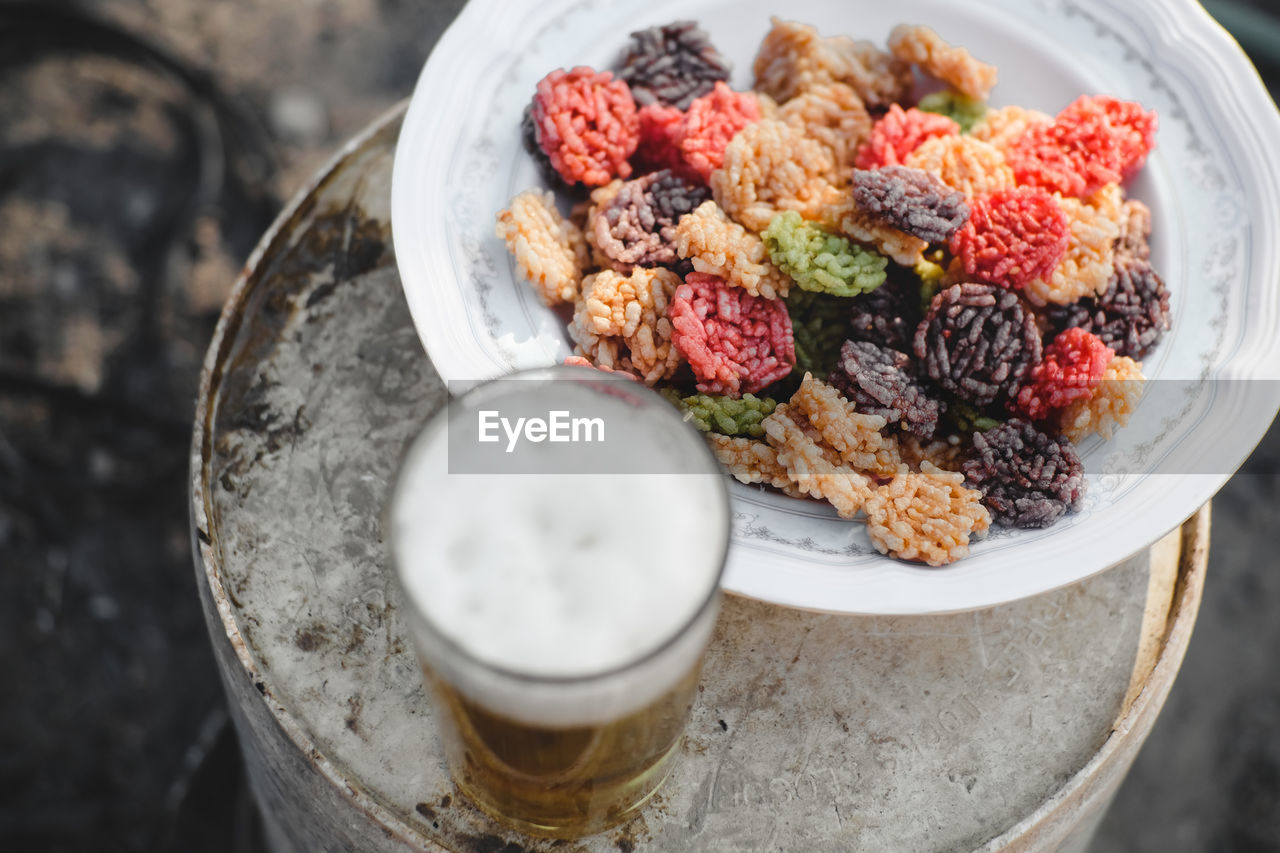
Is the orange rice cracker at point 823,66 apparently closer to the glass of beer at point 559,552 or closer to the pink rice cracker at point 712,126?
the pink rice cracker at point 712,126

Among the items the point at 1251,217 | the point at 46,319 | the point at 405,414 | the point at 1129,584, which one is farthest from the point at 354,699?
the point at 46,319

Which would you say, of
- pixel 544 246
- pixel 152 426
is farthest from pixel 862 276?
pixel 152 426

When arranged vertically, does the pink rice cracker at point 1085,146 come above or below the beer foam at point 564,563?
above

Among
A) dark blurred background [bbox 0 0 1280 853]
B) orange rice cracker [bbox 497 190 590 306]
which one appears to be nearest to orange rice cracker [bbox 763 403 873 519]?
orange rice cracker [bbox 497 190 590 306]

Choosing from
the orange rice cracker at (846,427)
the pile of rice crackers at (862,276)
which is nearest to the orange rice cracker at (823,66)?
the pile of rice crackers at (862,276)

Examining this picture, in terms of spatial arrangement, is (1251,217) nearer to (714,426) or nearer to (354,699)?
(714,426)

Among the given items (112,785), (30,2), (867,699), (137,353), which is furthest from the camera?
(30,2)

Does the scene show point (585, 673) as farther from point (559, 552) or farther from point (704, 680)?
point (704, 680)

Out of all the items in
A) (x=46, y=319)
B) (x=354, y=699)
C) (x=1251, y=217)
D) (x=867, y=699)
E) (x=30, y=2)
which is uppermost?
(x=1251, y=217)
